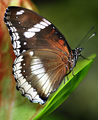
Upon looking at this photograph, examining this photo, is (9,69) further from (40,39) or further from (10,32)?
(40,39)

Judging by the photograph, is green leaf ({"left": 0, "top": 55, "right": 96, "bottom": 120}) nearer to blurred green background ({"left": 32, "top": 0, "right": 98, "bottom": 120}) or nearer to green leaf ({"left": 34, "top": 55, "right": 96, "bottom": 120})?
green leaf ({"left": 34, "top": 55, "right": 96, "bottom": 120})

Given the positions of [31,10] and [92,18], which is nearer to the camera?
[31,10]

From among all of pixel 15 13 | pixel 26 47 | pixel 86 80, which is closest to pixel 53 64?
pixel 26 47

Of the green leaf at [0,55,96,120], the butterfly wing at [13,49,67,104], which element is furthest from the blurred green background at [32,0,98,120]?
the green leaf at [0,55,96,120]

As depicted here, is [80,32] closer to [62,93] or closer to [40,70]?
[40,70]

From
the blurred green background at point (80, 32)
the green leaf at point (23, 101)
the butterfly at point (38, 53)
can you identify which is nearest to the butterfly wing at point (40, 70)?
the butterfly at point (38, 53)

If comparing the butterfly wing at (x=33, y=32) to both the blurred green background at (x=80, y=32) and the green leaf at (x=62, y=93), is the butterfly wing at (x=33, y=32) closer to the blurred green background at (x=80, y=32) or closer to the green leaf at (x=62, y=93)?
the green leaf at (x=62, y=93)
